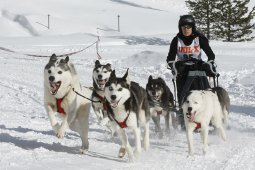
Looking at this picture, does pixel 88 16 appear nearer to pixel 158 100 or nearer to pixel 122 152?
pixel 158 100

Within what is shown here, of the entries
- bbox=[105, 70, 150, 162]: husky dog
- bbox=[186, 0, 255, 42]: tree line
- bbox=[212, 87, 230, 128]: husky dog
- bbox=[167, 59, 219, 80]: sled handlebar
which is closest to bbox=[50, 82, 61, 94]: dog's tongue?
bbox=[105, 70, 150, 162]: husky dog

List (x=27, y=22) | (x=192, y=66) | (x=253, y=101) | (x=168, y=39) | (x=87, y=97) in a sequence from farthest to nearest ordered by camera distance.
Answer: (x=27, y=22) → (x=168, y=39) → (x=253, y=101) → (x=192, y=66) → (x=87, y=97)

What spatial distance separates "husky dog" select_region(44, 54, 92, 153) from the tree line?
2528 centimetres

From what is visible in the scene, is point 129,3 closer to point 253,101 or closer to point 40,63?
point 40,63

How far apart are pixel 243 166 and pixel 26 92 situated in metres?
6.85

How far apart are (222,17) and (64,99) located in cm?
2669

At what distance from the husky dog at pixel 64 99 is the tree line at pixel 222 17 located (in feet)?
83.0

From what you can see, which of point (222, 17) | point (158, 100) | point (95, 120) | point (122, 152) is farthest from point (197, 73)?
point (222, 17)

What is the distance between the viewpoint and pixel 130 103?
5.64 meters

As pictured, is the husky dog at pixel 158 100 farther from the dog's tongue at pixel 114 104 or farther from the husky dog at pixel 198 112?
the dog's tongue at pixel 114 104

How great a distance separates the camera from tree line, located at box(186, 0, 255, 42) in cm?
3103

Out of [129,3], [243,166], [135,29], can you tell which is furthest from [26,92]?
[129,3]

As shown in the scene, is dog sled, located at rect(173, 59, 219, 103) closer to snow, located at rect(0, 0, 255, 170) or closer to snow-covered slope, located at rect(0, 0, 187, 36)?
snow, located at rect(0, 0, 255, 170)

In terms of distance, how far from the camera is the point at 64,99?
5941 mm
